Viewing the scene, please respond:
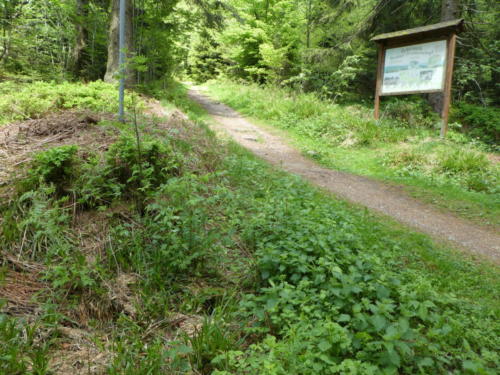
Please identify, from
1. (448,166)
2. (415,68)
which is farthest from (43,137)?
(415,68)

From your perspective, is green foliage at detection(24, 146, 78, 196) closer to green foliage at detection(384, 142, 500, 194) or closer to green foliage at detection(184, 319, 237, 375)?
green foliage at detection(184, 319, 237, 375)

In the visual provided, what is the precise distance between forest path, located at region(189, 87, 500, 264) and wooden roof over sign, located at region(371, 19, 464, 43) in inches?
182

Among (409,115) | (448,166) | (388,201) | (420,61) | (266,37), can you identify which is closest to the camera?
(388,201)

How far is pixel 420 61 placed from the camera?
995 centimetres

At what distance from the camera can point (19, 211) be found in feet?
10.9

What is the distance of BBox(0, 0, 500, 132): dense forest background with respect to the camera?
1035cm

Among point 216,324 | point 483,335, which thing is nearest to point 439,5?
point 483,335

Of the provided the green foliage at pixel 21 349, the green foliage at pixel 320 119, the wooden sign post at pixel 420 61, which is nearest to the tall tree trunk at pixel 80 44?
the green foliage at pixel 320 119

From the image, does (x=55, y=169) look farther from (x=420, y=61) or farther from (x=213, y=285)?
(x=420, y=61)

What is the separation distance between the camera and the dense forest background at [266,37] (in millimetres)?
10352

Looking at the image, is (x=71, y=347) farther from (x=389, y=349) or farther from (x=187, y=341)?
(x=389, y=349)

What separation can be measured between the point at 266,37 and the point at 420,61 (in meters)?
11.7

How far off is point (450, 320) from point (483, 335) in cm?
30

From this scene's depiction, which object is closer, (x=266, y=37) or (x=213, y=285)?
(x=213, y=285)
